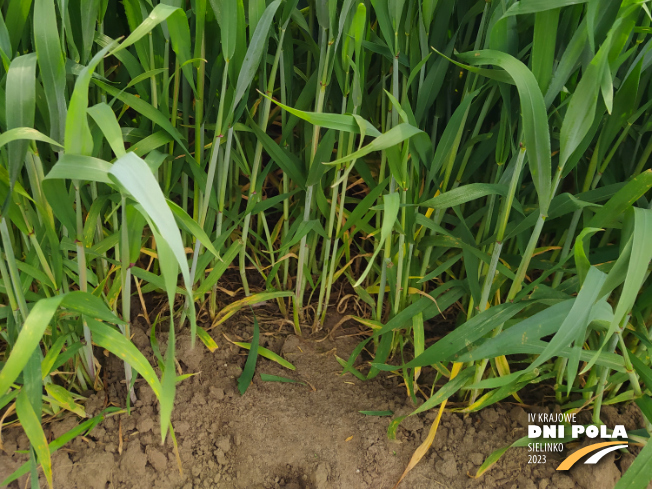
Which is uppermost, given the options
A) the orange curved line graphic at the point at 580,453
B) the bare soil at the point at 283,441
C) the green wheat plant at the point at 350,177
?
the green wheat plant at the point at 350,177

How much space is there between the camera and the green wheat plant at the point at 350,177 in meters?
0.56

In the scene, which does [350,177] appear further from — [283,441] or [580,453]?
[580,453]

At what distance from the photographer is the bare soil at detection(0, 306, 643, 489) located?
2.62ft

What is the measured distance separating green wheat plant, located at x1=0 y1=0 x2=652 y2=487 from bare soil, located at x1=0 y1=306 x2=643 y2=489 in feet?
0.14

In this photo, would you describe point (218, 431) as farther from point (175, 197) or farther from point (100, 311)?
point (175, 197)

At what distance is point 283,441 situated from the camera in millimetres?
858

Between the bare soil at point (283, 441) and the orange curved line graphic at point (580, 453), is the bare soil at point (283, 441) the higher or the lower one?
the lower one

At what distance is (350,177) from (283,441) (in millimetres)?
518

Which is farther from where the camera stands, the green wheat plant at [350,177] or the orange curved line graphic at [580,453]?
the orange curved line graphic at [580,453]

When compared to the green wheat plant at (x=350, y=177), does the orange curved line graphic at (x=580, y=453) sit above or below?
below

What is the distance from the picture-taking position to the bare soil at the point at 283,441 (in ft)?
2.62

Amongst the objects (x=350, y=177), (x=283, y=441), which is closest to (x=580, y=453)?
(x=283, y=441)

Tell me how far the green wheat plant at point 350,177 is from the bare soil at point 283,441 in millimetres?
41

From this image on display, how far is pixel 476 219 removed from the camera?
86cm
